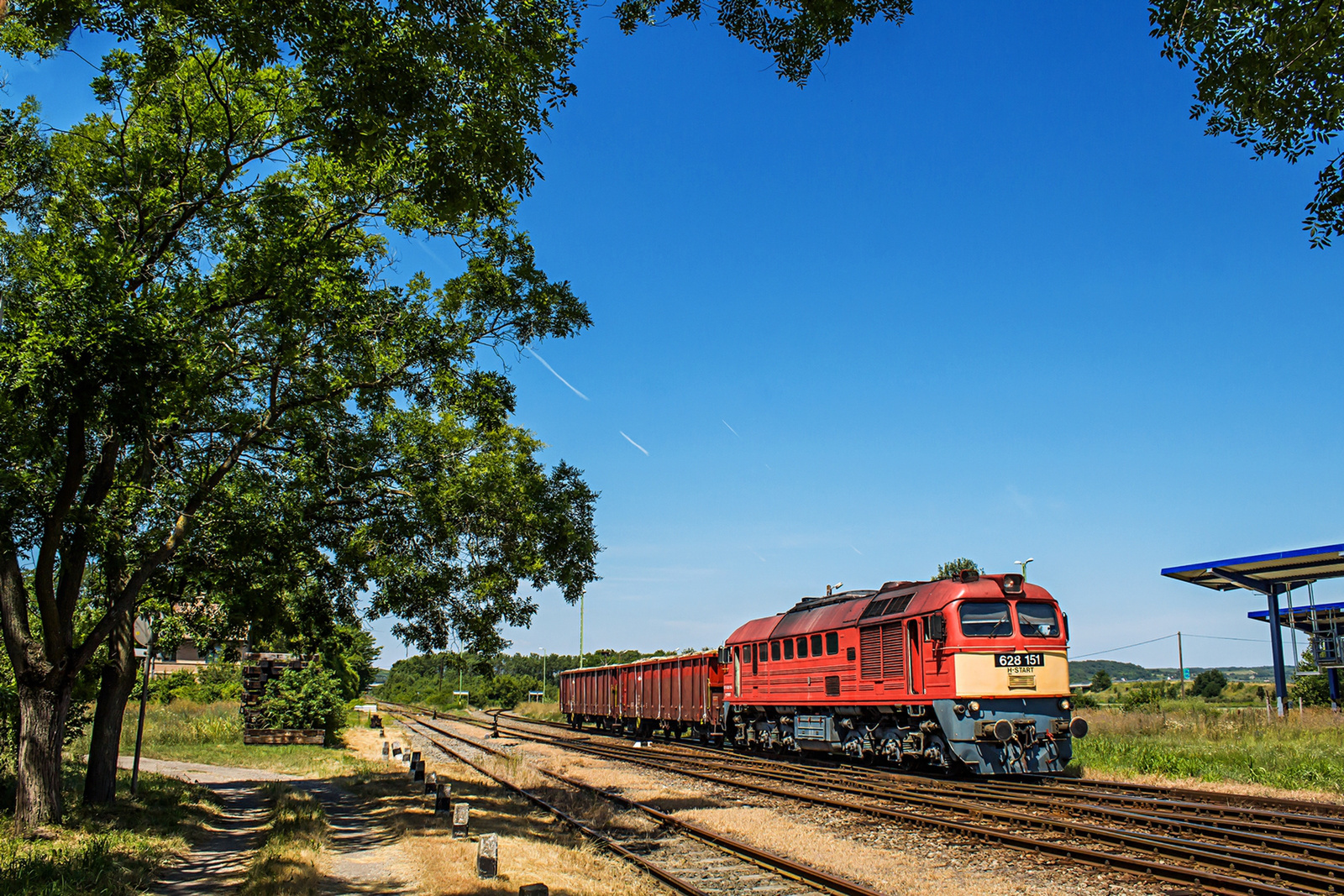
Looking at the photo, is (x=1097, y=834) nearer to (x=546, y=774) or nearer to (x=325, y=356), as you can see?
(x=325, y=356)

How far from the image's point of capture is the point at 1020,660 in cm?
1667

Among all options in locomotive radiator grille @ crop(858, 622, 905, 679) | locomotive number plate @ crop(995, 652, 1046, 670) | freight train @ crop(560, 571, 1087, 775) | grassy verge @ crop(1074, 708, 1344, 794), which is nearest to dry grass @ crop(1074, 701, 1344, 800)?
grassy verge @ crop(1074, 708, 1344, 794)

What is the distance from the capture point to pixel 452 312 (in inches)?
552

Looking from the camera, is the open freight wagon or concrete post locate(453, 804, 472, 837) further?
the open freight wagon

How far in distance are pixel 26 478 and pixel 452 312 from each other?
19.8ft

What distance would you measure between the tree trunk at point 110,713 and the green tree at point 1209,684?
9592cm

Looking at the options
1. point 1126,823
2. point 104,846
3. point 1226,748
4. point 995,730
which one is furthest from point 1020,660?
point 104,846

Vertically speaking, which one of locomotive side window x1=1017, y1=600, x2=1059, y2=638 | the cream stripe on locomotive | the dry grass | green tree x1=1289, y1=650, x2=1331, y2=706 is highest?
locomotive side window x1=1017, y1=600, x2=1059, y2=638

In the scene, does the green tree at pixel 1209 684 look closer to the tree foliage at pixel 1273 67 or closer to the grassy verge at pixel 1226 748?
the grassy verge at pixel 1226 748

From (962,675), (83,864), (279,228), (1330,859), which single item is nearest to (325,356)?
(279,228)

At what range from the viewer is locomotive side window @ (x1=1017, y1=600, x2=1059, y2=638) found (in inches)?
671

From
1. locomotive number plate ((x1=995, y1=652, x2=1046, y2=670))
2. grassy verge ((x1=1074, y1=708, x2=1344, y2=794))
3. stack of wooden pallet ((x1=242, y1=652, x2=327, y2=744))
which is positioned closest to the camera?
locomotive number plate ((x1=995, y1=652, x2=1046, y2=670))

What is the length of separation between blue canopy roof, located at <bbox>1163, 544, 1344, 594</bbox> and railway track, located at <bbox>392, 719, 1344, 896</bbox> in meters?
17.1

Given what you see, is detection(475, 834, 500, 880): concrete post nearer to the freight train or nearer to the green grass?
the freight train
